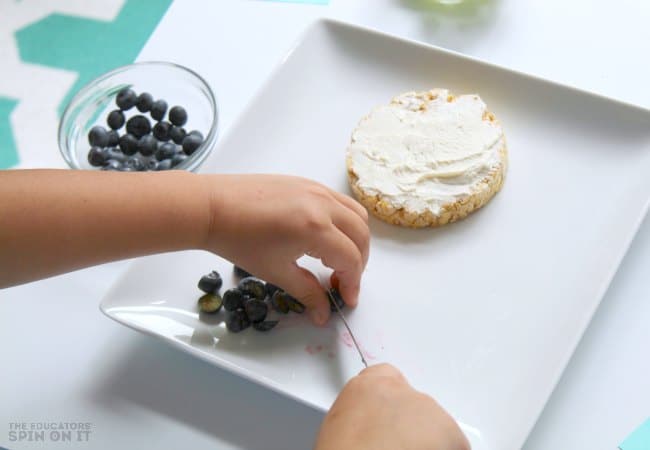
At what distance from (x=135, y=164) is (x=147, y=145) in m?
0.04

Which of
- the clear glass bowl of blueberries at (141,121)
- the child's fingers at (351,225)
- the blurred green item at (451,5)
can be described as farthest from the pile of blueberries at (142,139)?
the blurred green item at (451,5)

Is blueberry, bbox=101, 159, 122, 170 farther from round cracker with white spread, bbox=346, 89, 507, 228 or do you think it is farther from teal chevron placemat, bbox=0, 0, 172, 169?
round cracker with white spread, bbox=346, 89, 507, 228

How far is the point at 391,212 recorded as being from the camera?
975 millimetres

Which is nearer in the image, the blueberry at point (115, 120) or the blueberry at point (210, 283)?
the blueberry at point (210, 283)

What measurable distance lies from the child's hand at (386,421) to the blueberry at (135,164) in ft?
1.88

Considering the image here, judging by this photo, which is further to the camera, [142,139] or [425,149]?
[142,139]

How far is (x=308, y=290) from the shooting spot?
85 cm

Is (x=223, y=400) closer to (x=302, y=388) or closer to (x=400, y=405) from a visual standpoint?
(x=302, y=388)

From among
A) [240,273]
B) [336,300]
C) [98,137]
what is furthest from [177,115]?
[336,300]

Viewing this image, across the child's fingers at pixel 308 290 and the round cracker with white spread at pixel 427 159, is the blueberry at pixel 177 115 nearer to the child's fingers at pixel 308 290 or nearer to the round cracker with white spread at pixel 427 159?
the round cracker with white spread at pixel 427 159

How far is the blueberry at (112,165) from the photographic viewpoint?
112 cm

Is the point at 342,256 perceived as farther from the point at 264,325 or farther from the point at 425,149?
the point at 425,149

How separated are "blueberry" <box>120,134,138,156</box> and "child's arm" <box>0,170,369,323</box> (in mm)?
322

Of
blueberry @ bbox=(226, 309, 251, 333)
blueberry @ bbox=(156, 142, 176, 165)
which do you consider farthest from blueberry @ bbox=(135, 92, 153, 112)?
blueberry @ bbox=(226, 309, 251, 333)
